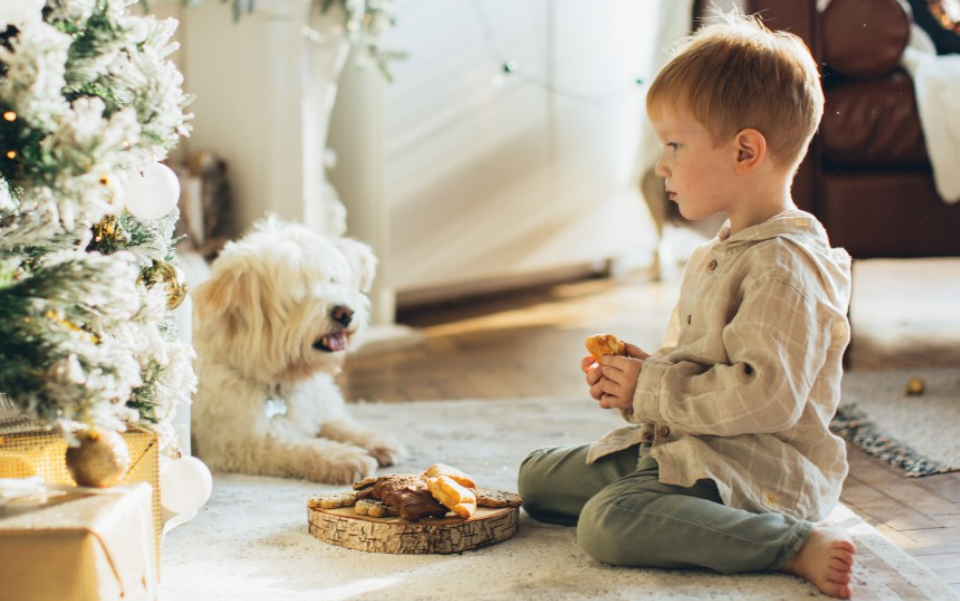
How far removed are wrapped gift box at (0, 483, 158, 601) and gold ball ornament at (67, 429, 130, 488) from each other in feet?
0.19

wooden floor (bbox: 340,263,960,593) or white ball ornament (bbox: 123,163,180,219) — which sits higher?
white ball ornament (bbox: 123,163,180,219)

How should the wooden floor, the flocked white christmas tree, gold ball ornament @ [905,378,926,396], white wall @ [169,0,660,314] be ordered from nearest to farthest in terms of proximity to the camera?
1. the flocked white christmas tree
2. the wooden floor
3. gold ball ornament @ [905,378,926,396]
4. white wall @ [169,0,660,314]

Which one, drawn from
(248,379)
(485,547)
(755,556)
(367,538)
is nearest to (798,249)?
(755,556)

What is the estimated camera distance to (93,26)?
1361 mm

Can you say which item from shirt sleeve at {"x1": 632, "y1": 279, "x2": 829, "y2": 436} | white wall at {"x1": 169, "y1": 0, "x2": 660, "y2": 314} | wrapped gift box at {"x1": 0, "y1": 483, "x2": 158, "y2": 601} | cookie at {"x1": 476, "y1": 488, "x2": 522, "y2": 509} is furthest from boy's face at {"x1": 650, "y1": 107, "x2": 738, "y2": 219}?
white wall at {"x1": 169, "y1": 0, "x2": 660, "y2": 314}

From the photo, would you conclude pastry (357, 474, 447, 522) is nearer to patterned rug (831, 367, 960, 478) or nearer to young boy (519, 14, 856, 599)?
young boy (519, 14, 856, 599)

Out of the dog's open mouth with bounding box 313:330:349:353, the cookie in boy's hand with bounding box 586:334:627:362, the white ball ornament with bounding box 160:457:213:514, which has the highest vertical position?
the cookie in boy's hand with bounding box 586:334:627:362

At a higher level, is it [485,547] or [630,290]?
[485,547]

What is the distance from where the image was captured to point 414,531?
1.59 meters

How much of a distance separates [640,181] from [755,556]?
2.99m

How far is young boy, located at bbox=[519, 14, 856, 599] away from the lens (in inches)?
58.3

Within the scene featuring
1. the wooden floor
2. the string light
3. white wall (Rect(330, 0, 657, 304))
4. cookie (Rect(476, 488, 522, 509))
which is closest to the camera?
cookie (Rect(476, 488, 522, 509))

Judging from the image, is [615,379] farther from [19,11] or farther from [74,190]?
[19,11]

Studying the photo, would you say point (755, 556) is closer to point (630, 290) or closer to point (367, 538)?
point (367, 538)
